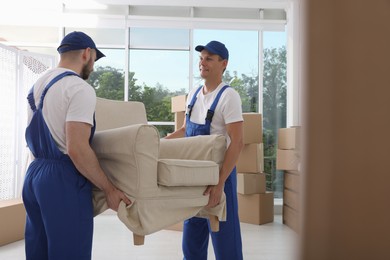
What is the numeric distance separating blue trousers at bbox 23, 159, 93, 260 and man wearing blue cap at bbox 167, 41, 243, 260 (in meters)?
0.58

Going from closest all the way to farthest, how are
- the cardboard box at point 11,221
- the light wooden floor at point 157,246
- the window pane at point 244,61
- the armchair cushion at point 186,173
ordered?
the armchair cushion at point 186,173
the light wooden floor at point 157,246
the cardboard box at point 11,221
the window pane at point 244,61

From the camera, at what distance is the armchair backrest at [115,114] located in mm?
2406

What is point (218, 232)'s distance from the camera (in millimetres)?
2137

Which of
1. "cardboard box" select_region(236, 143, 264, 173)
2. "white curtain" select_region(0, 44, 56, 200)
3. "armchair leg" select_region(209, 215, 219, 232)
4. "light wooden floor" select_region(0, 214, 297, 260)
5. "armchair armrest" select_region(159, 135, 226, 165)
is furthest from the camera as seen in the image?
"cardboard box" select_region(236, 143, 264, 173)

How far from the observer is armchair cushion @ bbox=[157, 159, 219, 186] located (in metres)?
1.74

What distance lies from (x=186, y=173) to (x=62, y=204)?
1.76 feet

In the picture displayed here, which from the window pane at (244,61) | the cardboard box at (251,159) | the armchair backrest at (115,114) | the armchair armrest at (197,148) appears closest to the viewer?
the armchair armrest at (197,148)

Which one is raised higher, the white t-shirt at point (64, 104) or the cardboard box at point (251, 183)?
the white t-shirt at point (64, 104)

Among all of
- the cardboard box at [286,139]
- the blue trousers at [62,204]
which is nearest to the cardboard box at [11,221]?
the blue trousers at [62,204]

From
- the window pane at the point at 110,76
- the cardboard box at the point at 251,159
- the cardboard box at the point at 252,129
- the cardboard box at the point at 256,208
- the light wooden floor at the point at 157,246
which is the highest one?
the window pane at the point at 110,76

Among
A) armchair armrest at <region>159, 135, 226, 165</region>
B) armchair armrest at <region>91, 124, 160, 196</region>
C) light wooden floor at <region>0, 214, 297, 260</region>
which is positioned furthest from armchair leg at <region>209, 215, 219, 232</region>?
light wooden floor at <region>0, 214, 297, 260</region>

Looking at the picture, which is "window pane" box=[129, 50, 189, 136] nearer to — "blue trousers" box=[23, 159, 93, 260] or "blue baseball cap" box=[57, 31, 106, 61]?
"blue baseball cap" box=[57, 31, 106, 61]

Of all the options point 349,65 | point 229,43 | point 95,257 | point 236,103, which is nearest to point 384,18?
point 349,65

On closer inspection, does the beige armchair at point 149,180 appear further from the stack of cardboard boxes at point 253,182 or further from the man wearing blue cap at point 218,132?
the stack of cardboard boxes at point 253,182
